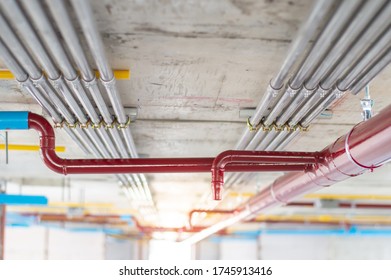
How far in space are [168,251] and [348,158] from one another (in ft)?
44.6

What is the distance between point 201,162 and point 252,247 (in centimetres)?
1089

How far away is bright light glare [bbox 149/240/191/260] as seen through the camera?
14750 millimetres

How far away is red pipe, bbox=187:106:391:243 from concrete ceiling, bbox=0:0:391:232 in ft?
1.49

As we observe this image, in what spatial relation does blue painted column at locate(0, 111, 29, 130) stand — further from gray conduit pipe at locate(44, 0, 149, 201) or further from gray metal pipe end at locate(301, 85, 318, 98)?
gray metal pipe end at locate(301, 85, 318, 98)

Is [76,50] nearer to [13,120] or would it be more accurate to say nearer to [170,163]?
[13,120]

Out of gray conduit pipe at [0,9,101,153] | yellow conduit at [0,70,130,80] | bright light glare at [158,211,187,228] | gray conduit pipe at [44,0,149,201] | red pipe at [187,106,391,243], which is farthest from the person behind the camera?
bright light glare at [158,211,187,228]

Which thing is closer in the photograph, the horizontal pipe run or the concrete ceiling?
the concrete ceiling

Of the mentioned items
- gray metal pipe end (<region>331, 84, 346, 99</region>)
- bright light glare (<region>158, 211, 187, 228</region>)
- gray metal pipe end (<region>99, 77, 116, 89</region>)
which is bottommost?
gray metal pipe end (<region>331, 84, 346, 99</region>)

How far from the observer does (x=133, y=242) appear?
17.2 m

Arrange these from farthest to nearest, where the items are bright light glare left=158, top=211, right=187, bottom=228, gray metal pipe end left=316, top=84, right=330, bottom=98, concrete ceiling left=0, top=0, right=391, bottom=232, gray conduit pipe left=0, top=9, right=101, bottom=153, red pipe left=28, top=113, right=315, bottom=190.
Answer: bright light glare left=158, top=211, right=187, bottom=228 < red pipe left=28, top=113, right=315, bottom=190 < gray metal pipe end left=316, top=84, right=330, bottom=98 < concrete ceiling left=0, top=0, right=391, bottom=232 < gray conduit pipe left=0, top=9, right=101, bottom=153

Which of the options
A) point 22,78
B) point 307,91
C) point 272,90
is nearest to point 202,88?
point 272,90

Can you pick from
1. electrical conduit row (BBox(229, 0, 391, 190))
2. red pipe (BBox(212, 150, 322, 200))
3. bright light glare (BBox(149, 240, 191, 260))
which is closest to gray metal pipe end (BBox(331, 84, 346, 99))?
electrical conduit row (BBox(229, 0, 391, 190))

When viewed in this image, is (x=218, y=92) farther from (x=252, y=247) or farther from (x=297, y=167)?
(x=252, y=247)

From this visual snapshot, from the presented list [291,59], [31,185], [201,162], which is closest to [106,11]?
[291,59]
